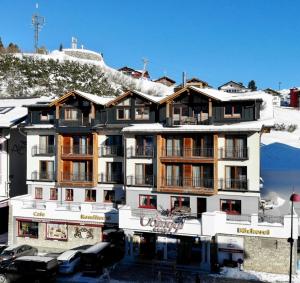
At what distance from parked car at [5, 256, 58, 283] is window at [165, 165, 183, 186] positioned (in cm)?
1110

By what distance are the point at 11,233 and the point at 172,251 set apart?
583 inches

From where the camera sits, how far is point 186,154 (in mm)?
32375

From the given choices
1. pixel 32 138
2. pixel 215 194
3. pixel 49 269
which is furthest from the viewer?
pixel 32 138

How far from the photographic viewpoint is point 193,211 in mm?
31906

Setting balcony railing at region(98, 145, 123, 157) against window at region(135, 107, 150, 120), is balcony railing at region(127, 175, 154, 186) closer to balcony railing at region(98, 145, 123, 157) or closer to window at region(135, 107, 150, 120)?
balcony railing at region(98, 145, 123, 157)

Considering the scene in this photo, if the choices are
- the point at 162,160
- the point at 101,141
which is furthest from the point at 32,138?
the point at 162,160

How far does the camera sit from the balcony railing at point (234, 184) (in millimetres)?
30797

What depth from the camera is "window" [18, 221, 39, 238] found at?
3503 cm

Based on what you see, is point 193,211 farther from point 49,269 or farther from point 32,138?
point 32,138

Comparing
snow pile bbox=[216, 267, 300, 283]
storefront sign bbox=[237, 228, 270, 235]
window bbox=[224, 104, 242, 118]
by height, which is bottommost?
snow pile bbox=[216, 267, 300, 283]

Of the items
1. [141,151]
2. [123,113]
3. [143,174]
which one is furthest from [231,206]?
[123,113]

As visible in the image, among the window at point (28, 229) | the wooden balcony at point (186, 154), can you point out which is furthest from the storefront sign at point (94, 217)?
the wooden balcony at point (186, 154)

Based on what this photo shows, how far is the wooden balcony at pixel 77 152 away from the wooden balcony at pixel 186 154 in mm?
7189

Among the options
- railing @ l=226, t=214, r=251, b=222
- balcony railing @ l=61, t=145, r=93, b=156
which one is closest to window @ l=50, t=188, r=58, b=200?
balcony railing @ l=61, t=145, r=93, b=156
